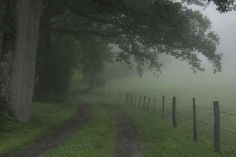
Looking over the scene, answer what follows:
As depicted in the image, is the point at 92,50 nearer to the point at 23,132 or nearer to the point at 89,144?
the point at 23,132

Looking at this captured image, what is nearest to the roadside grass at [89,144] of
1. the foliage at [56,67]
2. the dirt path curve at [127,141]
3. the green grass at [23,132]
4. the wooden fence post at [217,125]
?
the dirt path curve at [127,141]

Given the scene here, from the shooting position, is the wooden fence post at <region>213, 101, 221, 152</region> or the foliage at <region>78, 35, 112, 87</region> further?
the foliage at <region>78, 35, 112, 87</region>

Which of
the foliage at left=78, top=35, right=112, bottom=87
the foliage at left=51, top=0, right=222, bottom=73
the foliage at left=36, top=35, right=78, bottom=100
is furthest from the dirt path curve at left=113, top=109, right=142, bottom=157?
the foliage at left=78, top=35, right=112, bottom=87

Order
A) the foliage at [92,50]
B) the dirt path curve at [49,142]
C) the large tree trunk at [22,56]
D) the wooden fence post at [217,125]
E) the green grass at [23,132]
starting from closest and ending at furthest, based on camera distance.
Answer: the dirt path curve at [49,142], the green grass at [23,132], the wooden fence post at [217,125], the large tree trunk at [22,56], the foliage at [92,50]

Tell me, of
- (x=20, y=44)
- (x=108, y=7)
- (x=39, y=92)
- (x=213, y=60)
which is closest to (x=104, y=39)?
(x=39, y=92)

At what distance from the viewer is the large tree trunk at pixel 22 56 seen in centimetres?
2327

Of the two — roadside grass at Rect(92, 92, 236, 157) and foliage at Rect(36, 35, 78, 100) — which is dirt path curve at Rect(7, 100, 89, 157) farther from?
foliage at Rect(36, 35, 78, 100)

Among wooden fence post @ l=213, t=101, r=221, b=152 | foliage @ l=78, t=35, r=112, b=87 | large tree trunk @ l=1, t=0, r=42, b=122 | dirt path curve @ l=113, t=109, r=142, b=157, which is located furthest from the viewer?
foliage @ l=78, t=35, r=112, b=87

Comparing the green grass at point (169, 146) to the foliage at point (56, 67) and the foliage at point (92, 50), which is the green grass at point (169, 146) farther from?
the foliage at point (92, 50)

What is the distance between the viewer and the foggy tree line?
76.5 ft

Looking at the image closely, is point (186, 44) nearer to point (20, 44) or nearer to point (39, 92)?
point (39, 92)

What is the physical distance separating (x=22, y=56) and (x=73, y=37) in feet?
86.8

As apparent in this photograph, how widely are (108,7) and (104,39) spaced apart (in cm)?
2181

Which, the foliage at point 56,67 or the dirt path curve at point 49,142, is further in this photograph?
the foliage at point 56,67
